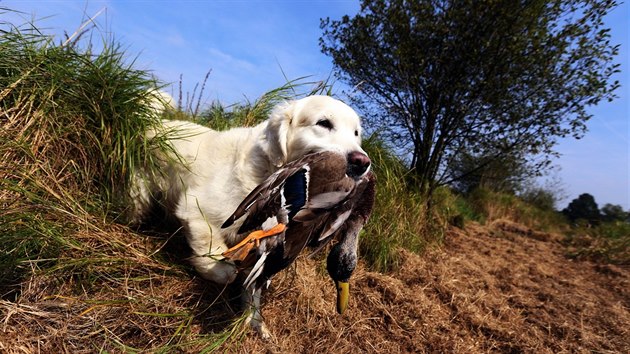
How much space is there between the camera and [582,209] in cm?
929

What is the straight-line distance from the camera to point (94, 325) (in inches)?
78.4

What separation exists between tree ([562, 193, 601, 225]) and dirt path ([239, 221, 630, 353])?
4649 mm

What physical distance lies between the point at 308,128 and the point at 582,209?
31.5 feet

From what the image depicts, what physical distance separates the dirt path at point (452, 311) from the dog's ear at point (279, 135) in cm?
98

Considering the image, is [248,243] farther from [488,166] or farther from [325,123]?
[488,166]

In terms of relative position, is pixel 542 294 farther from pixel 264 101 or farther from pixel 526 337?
pixel 264 101

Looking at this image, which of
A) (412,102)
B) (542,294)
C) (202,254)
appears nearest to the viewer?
(202,254)

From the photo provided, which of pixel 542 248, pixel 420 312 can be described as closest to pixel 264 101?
pixel 420 312

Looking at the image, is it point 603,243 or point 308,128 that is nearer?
point 308,128

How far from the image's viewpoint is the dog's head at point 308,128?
2.30 metres

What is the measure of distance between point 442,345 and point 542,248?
4.35m

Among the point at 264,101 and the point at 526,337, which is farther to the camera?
the point at 264,101

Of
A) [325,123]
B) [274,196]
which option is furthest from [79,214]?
[325,123]

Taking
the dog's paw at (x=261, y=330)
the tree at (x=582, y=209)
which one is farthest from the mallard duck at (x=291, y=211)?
the tree at (x=582, y=209)
